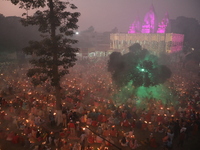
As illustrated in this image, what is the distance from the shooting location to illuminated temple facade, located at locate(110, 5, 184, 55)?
49.7 m

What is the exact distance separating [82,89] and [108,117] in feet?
25.2

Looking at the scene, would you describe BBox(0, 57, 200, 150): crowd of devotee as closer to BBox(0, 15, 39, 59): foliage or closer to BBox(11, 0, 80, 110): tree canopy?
BBox(11, 0, 80, 110): tree canopy

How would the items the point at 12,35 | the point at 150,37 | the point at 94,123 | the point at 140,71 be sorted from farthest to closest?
1. the point at 150,37
2. the point at 12,35
3. the point at 140,71
4. the point at 94,123

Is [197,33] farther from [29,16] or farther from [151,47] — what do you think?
[29,16]

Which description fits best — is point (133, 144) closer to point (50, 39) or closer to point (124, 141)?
point (124, 141)

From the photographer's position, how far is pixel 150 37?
1986 inches

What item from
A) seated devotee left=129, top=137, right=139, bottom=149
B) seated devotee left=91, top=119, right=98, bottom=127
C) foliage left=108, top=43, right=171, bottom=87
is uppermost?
foliage left=108, top=43, right=171, bottom=87

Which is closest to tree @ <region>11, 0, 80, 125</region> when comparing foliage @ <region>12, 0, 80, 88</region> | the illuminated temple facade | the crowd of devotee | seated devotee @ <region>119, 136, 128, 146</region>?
foliage @ <region>12, 0, 80, 88</region>

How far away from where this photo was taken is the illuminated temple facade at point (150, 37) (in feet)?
163

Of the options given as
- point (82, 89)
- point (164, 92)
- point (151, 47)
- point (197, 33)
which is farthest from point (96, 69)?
point (197, 33)

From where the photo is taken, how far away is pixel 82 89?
835 inches

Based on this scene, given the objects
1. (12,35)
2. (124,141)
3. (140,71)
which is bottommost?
(124,141)

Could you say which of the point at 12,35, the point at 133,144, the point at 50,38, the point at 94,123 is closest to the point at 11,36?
the point at 12,35

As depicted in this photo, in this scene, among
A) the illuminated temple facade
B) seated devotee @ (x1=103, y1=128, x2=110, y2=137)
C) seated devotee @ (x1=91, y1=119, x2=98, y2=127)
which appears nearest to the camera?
seated devotee @ (x1=103, y1=128, x2=110, y2=137)
